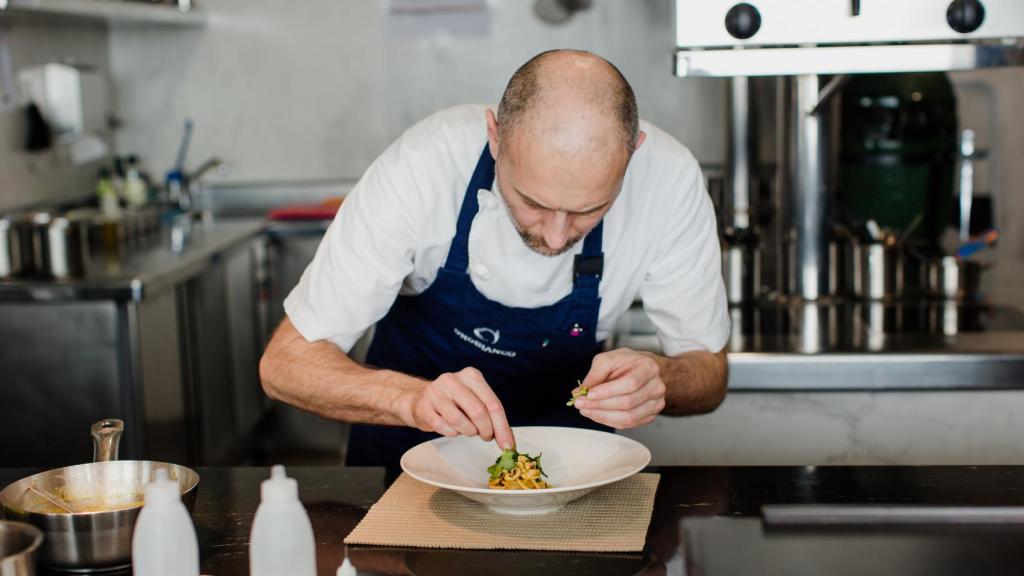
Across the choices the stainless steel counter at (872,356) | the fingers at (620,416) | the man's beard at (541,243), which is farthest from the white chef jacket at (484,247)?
the fingers at (620,416)

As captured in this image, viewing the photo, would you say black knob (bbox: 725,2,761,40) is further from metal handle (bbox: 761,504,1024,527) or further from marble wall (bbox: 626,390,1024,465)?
metal handle (bbox: 761,504,1024,527)

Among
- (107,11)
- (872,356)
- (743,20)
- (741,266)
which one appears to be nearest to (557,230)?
(743,20)

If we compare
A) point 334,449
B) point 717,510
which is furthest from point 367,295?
point 334,449

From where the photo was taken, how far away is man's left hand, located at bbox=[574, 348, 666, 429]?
1.76m

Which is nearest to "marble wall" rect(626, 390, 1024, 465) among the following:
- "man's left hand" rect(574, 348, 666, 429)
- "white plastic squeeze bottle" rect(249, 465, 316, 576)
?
"man's left hand" rect(574, 348, 666, 429)

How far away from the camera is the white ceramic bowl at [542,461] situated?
161cm

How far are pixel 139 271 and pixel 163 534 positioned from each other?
2257 mm

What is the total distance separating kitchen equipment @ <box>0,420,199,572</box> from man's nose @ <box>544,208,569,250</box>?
0.65m

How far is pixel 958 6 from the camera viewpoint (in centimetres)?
208

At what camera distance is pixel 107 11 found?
164 inches

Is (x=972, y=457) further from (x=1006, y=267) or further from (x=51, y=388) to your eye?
(x=51, y=388)

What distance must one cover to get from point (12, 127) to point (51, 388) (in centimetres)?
129

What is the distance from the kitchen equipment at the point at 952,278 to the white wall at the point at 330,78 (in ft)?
6.62

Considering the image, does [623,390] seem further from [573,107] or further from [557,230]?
[573,107]
